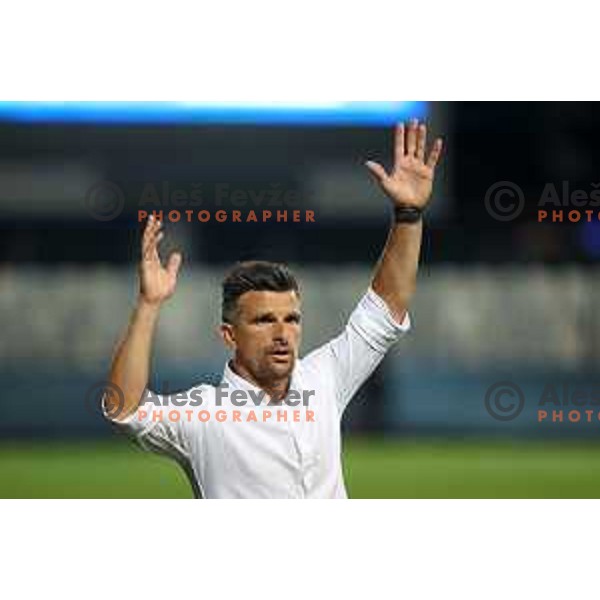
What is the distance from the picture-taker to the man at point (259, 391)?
18.9ft

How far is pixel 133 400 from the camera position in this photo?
575 centimetres

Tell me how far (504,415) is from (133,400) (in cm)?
156

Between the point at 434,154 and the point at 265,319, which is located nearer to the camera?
the point at 265,319

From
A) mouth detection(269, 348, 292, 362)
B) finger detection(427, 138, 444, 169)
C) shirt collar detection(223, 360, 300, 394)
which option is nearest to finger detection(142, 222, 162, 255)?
shirt collar detection(223, 360, 300, 394)

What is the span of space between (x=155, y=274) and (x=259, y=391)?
586 millimetres

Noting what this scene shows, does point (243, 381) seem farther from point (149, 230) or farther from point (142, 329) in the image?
point (149, 230)

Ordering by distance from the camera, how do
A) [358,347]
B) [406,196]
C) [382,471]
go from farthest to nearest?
[382,471]
[406,196]
[358,347]

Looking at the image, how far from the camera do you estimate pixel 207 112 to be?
6.12 m

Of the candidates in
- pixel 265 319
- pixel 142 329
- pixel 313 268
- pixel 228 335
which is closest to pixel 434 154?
pixel 313 268

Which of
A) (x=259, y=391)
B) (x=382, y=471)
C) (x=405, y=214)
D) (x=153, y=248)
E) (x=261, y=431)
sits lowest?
(x=382, y=471)

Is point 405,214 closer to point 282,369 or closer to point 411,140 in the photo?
point 411,140

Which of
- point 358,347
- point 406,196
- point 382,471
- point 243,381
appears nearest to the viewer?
point 243,381

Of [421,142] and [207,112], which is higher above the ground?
[207,112]

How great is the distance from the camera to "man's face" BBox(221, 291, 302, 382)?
5754 mm
